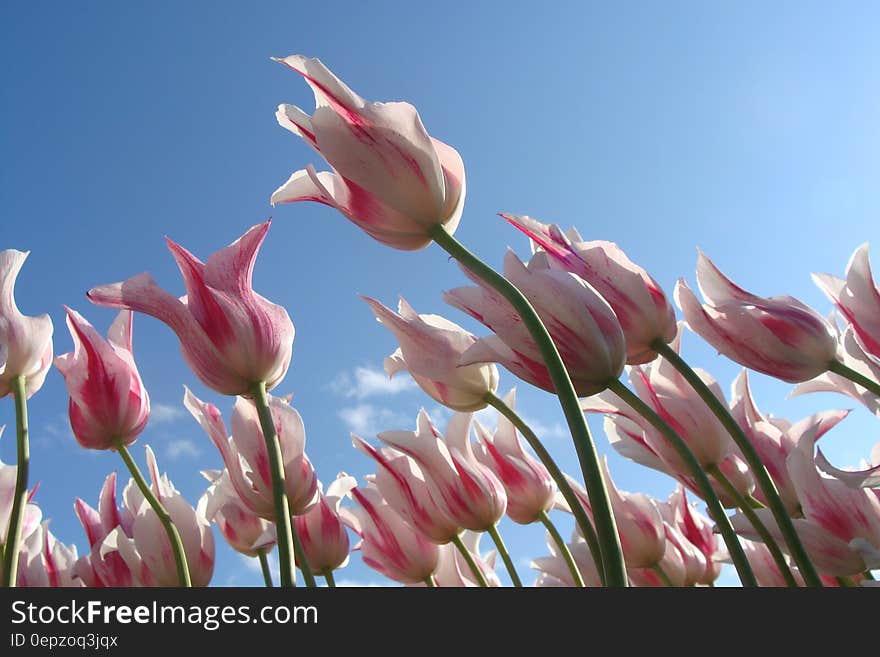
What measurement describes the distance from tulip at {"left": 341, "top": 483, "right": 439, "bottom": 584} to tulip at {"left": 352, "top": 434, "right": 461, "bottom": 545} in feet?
0.29

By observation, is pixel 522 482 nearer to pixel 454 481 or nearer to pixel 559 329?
pixel 454 481

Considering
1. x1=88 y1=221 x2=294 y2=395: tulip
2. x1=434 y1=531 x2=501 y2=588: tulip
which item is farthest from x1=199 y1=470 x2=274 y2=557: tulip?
x1=88 y1=221 x2=294 y2=395: tulip

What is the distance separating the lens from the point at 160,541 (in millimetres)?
937

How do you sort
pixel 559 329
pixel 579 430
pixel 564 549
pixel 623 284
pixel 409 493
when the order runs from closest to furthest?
pixel 579 430, pixel 559 329, pixel 623 284, pixel 564 549, pixel 409 493

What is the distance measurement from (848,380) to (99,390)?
0.82 m

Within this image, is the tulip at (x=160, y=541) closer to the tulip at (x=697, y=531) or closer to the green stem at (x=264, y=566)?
the green stem at (x=264, y=566)

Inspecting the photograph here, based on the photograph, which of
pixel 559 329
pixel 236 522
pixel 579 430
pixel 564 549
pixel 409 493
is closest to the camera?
pixel 579 430

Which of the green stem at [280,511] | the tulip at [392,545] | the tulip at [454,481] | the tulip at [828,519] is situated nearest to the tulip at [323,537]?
the tulip at [392,545]

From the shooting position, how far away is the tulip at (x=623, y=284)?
0.67 m

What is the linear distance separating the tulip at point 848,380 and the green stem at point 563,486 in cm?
30

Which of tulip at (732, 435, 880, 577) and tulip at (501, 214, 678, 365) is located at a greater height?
tulip at (501, 214, 678, 365)

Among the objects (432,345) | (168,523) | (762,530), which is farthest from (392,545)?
(762,530)

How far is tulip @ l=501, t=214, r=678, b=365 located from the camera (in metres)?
0.67

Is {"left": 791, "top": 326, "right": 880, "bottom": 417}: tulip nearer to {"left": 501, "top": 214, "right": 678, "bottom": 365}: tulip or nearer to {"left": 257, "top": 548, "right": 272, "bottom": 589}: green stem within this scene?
{"left": 501, "top": 214, "right": 678, "bottom": 365}: tulip
